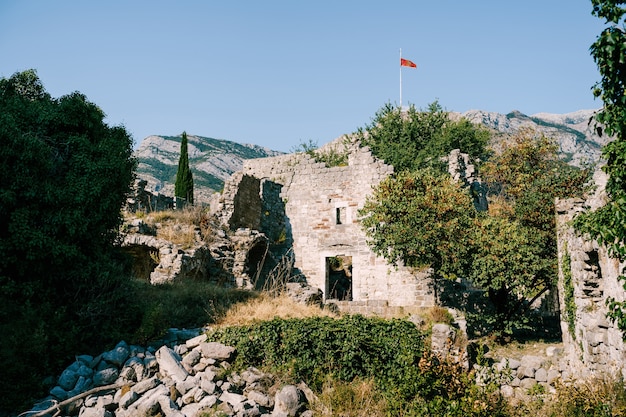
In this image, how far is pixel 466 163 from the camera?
26219 millimetres

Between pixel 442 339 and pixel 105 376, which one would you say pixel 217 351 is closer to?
pixel 105 376

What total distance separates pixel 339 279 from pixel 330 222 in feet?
12.0

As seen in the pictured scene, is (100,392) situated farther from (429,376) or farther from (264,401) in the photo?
(429,376)

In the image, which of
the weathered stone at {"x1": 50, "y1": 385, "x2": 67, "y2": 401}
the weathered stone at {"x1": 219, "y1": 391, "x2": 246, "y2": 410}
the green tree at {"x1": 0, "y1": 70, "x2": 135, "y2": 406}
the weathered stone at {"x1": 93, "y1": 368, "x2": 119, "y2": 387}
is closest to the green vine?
the weathered stone at {"x1": 219, "y1": 391, "x2": 246, "y2": 410}

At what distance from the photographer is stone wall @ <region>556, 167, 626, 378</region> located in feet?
26.6

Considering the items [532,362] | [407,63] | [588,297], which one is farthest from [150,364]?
[407,63]

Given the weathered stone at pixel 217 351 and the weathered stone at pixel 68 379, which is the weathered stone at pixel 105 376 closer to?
the weathered stone at pixel 68 379

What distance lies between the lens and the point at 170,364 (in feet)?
26.9

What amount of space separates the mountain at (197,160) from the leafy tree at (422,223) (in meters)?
37.6

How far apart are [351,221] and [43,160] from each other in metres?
12.4

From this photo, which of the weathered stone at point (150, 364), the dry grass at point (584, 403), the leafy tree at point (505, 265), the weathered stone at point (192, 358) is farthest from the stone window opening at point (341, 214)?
the dry grass at point (584, 403)

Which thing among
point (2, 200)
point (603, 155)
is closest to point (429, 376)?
point (603, 155)

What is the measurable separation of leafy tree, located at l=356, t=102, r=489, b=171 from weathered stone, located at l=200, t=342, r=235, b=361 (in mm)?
22571

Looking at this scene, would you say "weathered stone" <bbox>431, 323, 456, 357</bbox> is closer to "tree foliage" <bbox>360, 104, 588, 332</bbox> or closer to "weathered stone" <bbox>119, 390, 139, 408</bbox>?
"weathered stone" <bbox>119, 390, 139, 408</bbox>
